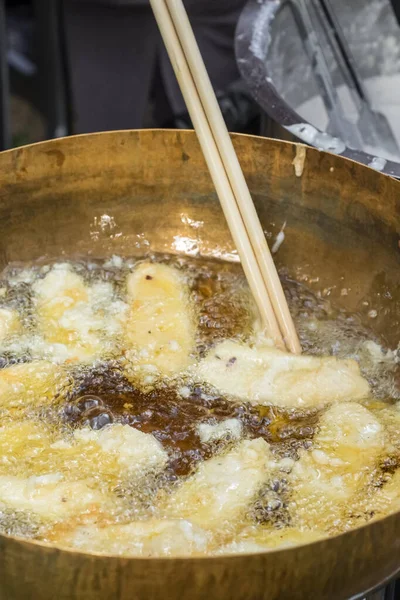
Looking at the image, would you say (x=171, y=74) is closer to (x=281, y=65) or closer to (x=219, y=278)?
(x=281, y=65)

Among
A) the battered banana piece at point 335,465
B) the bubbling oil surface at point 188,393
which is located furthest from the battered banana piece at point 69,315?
the battered banana piece at point 335,465

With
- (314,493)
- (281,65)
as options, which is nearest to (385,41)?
(281,65)

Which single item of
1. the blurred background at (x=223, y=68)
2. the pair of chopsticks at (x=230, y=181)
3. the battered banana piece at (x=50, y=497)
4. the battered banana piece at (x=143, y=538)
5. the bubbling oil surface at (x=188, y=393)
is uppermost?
the blurred background at (x=223, y=68)

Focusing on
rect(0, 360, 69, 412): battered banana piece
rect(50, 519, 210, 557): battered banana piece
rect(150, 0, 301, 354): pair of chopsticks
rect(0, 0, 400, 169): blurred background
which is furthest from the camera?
rect(0, 0, 400, 169): blurred background

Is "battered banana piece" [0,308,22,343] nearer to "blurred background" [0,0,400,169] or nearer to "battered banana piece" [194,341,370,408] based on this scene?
"battered banana piece" [194,341,370,408]

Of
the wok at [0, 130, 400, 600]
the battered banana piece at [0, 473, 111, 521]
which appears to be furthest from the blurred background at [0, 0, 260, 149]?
the battered banana piece at [0, 473, 111, 521]

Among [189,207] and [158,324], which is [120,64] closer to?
[189,207]

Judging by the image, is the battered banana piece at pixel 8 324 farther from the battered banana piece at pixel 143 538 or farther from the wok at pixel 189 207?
the battered banana piece at pixel 143 538
